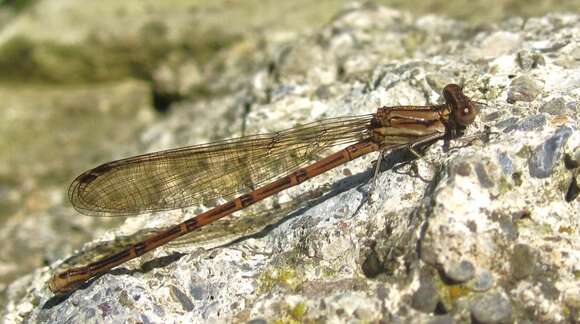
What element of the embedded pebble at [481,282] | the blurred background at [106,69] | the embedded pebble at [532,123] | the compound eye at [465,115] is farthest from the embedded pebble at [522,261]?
the blurred background at [106,69]

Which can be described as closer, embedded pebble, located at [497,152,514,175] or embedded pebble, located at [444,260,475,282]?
embedded pebble, located at [444,260,475,282]

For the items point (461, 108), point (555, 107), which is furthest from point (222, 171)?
point (555, 107)

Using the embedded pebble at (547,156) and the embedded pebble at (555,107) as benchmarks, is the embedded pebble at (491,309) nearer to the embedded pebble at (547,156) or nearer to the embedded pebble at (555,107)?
the embedded pebble at (547,156)

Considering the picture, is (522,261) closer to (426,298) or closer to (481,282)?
(481,282)

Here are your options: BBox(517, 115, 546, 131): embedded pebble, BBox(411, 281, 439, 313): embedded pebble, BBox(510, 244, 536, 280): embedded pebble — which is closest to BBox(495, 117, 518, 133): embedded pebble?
BBox(517, 115, 546, 131): embedded pebble

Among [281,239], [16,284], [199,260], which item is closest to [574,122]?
[281,239]

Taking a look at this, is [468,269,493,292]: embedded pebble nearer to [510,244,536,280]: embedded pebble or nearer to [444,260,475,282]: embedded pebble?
[444,260,475,282]: embedded pebble
